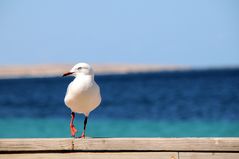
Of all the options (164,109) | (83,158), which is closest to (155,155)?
(83,158)

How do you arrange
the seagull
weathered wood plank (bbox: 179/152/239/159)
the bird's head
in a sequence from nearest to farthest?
weathered wood plank (bbox: 179/152/239/159), the seagull, the bird's head

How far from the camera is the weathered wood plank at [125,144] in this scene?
469 cm

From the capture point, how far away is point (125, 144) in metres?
4.75

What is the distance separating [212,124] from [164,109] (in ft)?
32.3

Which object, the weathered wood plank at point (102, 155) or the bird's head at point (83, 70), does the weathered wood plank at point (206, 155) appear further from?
the bird's head at point (83, 70)

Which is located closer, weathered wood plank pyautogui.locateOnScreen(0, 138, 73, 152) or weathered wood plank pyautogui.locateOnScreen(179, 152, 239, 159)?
weathered wood plank pyautogui.locateOnScreen(179, 152, 239, 159)

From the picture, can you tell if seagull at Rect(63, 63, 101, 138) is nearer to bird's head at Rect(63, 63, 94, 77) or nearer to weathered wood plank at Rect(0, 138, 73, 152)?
bird's head at Rect(63, 63, 94, 77)

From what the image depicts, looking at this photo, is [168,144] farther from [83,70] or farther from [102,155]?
[83,70]

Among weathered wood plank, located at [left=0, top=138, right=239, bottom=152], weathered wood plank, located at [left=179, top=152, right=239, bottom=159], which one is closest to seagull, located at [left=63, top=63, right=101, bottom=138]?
weathered wood plank, located at [left=0, top=138, right=239, bottom=152]

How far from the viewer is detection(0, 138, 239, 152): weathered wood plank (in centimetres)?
469

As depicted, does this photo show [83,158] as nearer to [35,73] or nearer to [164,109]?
[164,109]

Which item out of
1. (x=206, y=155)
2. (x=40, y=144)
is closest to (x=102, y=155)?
(x=40, y=144)

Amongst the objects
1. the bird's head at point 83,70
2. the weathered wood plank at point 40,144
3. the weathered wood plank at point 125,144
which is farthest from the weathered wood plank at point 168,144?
the bird's head at point 83,70

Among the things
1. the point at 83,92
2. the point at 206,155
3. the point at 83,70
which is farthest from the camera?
the point at 83,70
